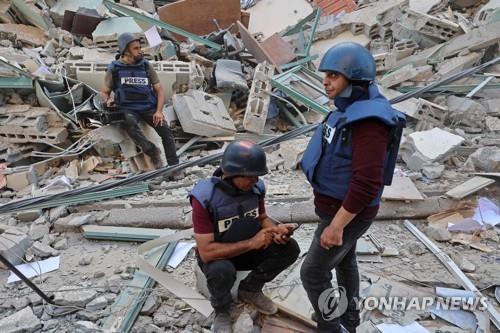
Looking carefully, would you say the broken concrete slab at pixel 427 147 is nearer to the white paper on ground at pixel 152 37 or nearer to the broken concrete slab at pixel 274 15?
the white paper on ground at pixel 152 37

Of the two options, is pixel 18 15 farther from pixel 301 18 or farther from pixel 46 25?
pixel 301 18

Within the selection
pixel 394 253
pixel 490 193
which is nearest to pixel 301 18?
pixel 490 193

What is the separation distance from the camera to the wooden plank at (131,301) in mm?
3043

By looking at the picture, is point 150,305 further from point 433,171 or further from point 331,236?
point 433,171

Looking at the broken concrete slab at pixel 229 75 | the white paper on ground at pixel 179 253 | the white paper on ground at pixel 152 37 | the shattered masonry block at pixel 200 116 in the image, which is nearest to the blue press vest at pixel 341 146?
the white paper on ground at pixel 179 253

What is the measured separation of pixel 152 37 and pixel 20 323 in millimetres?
5536

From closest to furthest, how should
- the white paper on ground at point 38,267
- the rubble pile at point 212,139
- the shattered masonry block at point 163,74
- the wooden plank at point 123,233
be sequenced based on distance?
the rubble pile at point 212,139
the white paper on ground at point 38,267
the wooden plank at point 123,233
the shattered masonry block at point 163,74

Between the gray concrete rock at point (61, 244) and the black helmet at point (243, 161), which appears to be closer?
the black helmet at point (243, 161)

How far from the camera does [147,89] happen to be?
5117 mm

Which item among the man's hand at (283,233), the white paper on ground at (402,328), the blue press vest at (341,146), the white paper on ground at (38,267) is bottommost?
the white paper on ground at (402,328)

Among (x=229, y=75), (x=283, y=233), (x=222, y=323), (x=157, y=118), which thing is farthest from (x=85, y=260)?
(x=229, y=75)

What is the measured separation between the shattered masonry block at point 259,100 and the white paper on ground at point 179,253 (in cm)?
277

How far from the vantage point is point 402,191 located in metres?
4.15

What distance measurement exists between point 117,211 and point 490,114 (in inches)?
196
